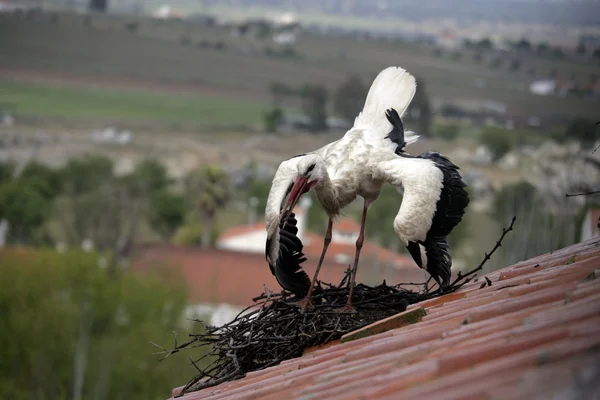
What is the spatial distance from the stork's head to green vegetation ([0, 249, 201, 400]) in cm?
2379

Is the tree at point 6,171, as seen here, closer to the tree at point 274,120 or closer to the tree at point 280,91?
the tree at point 274,120

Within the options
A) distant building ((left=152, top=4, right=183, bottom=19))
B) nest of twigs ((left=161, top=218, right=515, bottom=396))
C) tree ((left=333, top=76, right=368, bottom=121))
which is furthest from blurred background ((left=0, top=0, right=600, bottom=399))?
nest of twigs ((left=161, top=218, right=515, bottom=396))

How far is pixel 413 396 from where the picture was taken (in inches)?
142

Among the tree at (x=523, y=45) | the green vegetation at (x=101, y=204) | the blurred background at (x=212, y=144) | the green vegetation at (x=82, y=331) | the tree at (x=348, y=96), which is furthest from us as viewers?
the tree at (x=348, y=96)

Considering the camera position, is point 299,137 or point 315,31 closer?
point 299,137

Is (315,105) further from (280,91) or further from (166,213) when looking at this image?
(166,213)

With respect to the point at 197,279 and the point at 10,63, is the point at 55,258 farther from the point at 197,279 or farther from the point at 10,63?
the point at 10,63

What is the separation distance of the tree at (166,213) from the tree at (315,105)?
52.6 feet

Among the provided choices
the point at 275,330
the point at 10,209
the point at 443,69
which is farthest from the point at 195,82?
the point at 275,330

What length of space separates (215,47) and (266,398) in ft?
394

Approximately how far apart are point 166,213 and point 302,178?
65.9 meters

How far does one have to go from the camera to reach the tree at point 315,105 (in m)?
88.6

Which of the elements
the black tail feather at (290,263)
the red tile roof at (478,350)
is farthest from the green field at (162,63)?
the red tile roof at (478,350)

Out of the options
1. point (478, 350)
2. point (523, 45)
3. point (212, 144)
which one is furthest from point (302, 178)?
point (212, 144)
